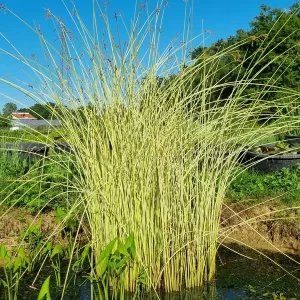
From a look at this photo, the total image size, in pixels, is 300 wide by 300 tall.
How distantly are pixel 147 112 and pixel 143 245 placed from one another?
742 mm

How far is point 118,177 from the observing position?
2695mm

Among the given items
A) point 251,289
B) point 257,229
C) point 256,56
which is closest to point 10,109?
point 257,229

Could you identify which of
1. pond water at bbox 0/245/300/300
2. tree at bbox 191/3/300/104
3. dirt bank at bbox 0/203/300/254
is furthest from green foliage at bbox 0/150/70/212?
tree at bbox 191/3/300/104

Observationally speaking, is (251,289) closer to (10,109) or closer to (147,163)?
(147,163)

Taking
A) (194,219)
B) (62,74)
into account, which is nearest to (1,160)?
(62,74)

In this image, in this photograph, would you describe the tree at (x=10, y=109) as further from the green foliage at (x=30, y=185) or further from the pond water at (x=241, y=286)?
the pond water at (x=241, y=286)

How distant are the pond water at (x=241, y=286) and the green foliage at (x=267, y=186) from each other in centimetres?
108

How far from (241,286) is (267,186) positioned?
80.9 inches

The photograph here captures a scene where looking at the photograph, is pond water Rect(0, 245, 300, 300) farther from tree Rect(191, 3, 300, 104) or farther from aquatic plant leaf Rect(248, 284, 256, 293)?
tree Rect(191, 3, 300, 104)

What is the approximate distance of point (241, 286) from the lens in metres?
3.07

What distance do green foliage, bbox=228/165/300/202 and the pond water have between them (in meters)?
1.08

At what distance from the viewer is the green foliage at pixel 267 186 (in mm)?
4621

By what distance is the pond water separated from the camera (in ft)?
9.41

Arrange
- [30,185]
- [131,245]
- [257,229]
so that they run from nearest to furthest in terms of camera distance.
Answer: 1. [131,245]
2. [257,229]
3. [30,185]
